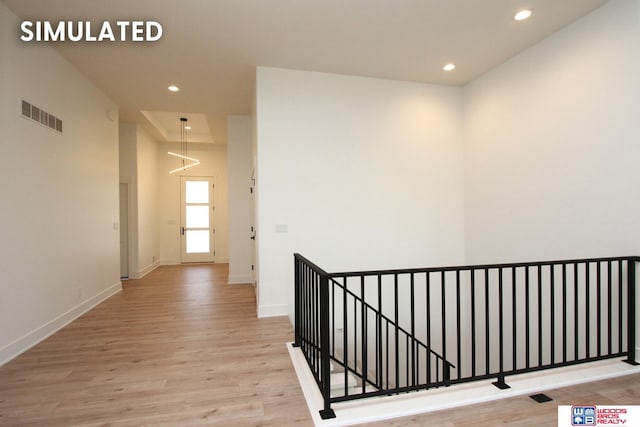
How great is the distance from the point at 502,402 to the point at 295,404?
1373 mm

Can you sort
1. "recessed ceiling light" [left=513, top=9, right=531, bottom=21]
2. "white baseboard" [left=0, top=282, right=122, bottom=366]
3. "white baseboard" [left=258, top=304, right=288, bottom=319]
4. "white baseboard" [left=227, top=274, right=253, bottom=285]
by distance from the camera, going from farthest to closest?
1. "white baseboard" [left=227, top=274, right=253, bottom=285]
2. "white baseboard" [left=258, top=304, right=288, bottom=319]
3. "recessed ceiling light" [left=513, top=9, right=531, bottom=21]
4. "white baseboard" [left=0, top=282, right=122, bottom=366]

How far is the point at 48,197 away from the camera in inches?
131

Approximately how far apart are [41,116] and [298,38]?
2.77 metres

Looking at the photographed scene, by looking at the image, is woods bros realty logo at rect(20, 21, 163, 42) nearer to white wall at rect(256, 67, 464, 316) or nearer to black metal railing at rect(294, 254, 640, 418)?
white wall at rect(256, 67, 464, 316)

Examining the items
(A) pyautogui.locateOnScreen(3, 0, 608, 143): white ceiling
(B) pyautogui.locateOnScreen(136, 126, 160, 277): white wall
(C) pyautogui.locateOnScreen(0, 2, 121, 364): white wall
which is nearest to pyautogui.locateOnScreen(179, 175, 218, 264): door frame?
(B) pyautogui.locateOnScreen(136, 126, 160, 277): white wall

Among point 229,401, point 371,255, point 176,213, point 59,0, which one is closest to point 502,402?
point 229,401

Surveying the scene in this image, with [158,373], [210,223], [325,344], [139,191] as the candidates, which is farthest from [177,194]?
[325,344]

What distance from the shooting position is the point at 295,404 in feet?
6.78

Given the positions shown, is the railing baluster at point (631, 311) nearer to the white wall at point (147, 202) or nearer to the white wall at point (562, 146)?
the white wall at point (562, 146)

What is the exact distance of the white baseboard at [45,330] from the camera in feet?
8.96

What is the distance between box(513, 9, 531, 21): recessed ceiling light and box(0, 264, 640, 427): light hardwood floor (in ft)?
10.4

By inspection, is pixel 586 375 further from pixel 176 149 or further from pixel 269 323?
pixel 176 149

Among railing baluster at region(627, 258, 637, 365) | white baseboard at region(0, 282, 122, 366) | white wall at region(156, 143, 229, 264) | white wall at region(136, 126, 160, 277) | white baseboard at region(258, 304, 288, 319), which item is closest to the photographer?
railing baluster at region(627, 258, 637, 365)

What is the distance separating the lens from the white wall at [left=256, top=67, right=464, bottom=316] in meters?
3.92
